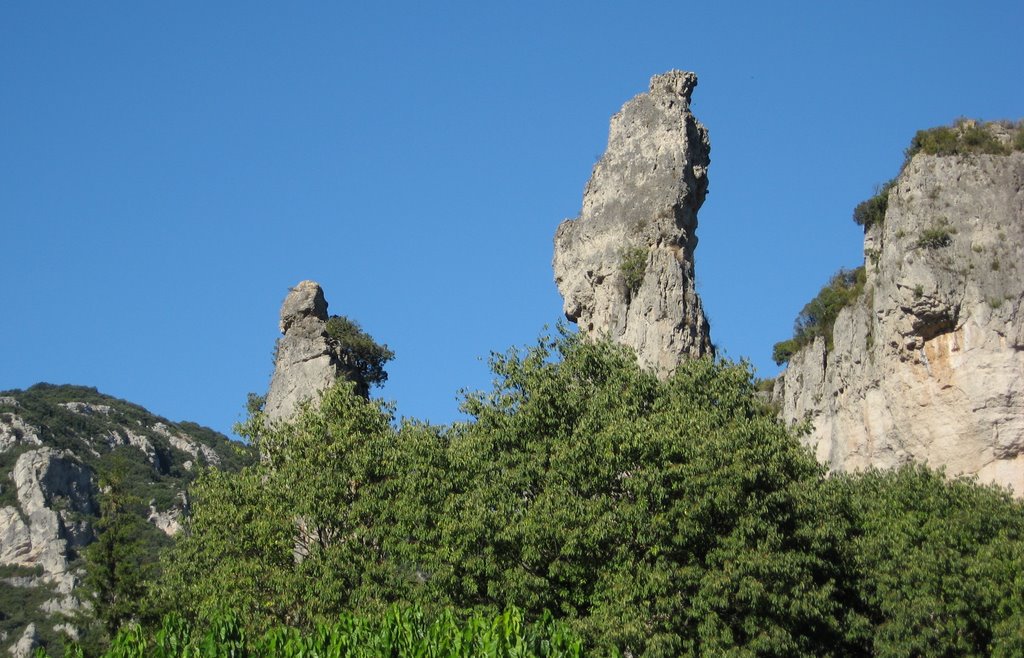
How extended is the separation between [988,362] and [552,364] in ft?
63.9

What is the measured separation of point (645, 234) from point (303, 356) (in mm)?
17226

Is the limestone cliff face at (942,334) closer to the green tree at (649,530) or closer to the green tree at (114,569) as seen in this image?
the green tree at (649,530)

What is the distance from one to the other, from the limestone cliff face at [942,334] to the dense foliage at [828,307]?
12.4ft

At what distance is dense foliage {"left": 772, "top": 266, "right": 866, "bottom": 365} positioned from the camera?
66438 mm

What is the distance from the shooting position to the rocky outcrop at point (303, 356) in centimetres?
6844

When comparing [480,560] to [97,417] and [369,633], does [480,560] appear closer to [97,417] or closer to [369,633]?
[369,633]

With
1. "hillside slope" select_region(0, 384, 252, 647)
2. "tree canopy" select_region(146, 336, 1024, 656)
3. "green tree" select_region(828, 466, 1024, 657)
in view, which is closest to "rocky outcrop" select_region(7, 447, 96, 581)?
"hillside slope" select_region(0, 384, 252, 647)

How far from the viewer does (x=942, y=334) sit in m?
56.8

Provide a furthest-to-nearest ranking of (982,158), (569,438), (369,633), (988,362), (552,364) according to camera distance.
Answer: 1. (982,158)
2. (988,362)
3. (552,364)
4. (569,438)
5. (369,633)

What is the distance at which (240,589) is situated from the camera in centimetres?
4312

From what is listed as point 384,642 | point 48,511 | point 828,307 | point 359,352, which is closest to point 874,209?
point 828,307

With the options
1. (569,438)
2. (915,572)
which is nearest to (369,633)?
(569,438)

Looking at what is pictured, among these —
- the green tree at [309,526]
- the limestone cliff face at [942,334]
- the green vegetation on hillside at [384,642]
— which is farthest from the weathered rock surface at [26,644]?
the green vegetation on hillside at [384,642]

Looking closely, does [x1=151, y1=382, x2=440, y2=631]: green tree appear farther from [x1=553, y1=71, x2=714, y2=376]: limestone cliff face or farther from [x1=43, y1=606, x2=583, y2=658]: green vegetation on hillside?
[x1=553, y1=71, x2=714, y2=376]: limestone cliff face
